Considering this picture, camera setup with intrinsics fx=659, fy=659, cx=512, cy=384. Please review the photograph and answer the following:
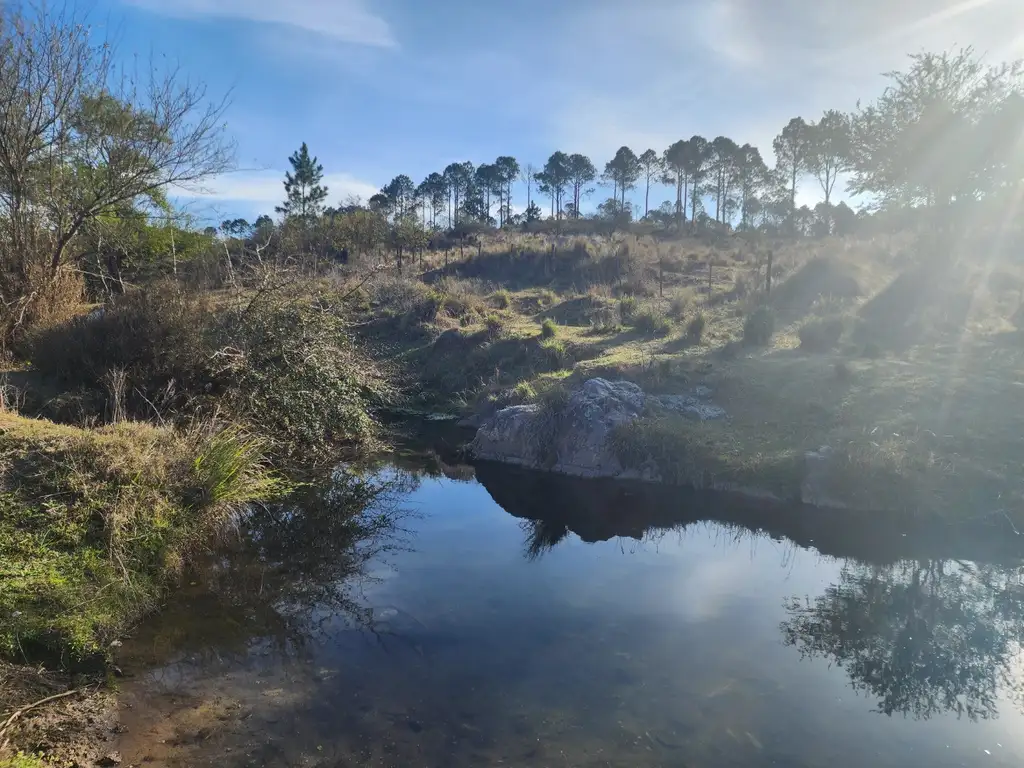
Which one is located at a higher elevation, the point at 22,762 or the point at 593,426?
the point at 593,426

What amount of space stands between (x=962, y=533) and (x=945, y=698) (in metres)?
4.66

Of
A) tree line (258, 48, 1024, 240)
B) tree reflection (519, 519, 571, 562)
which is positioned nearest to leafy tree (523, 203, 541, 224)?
tree line (258, 48, 1024, 240)

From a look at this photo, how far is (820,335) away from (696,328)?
10.4ft

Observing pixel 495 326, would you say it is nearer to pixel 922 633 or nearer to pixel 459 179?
pixel 922 633

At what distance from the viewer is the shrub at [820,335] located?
55.2 feet

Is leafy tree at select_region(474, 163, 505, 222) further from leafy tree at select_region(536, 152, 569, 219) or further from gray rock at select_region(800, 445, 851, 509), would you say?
gray rock at select_region(800, 445, 851, 509)

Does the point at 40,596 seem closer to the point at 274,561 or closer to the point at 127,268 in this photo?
the point at 274,561

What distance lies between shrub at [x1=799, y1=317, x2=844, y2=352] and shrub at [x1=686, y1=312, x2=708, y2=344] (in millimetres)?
2559

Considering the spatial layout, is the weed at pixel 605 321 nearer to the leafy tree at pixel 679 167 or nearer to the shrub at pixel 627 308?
the shrub at pixel 627 308

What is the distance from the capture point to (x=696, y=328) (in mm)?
18500

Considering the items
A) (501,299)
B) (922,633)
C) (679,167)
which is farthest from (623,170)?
(922,633)

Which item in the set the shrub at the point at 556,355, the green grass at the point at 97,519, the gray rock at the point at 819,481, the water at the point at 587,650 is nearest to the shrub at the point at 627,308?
the shrub at the point at 556,355

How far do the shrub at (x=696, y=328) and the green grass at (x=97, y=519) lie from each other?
42.4 ft

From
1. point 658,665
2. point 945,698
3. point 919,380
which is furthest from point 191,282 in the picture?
point 919,380
